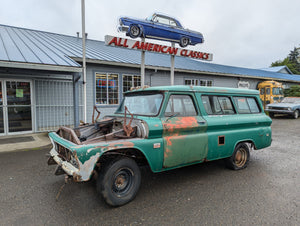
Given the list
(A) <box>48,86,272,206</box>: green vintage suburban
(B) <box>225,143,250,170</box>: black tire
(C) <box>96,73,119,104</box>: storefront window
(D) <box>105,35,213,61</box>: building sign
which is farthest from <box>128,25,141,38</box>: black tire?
(B) <box>225,143,250,170</box>: black tire

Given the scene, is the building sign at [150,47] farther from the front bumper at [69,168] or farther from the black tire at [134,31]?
the front bumper at [69,168]

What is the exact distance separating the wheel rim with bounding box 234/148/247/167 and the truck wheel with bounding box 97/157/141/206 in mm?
2718

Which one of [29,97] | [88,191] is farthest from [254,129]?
[29,97]

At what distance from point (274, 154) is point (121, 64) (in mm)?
7903

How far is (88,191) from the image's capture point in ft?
11.8

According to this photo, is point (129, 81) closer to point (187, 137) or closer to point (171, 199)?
point (187, 137)

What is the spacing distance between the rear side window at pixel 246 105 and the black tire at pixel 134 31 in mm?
5659

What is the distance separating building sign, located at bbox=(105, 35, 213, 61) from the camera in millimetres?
7977

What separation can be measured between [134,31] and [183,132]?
255 inches

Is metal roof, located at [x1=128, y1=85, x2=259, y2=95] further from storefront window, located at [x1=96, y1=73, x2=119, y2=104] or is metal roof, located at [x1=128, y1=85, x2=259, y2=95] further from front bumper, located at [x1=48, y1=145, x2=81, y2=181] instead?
storefront window, located at [x1=96, y1=73, x2=119, y2=104]

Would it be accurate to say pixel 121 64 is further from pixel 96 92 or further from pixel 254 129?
pixel 254 129

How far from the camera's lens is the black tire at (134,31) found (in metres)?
8.61

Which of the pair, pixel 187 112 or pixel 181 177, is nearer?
pixel 187 112

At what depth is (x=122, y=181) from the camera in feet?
10.5
